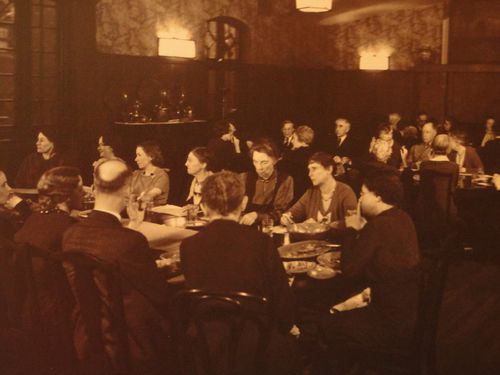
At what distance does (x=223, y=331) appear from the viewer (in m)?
2.98

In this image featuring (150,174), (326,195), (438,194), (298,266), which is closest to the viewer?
(298,266)

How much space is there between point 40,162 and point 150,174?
4.84ft

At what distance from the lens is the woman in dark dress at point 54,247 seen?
293 centimetres

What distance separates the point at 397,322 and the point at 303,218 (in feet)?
5.78

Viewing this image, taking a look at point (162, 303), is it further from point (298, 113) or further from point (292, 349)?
point (298, 113)

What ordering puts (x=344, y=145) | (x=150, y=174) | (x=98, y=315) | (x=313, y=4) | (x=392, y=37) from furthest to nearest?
1. (x=392, y=37)
2. (x=344, y=145)
3. (x=313, y=4)
4. (x=150, y=174)
5. (x=98, y=315)

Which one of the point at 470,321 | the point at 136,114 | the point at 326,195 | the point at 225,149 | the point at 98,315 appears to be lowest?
the point at 470,321

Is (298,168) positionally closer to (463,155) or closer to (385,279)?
(463,155)

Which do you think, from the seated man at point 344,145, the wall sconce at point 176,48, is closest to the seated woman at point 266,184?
the seated man at point 344,145

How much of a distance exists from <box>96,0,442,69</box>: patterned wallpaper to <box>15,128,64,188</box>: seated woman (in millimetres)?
2530

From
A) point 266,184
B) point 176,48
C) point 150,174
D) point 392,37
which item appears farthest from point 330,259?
point 392,37

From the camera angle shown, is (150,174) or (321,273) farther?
(150,174)

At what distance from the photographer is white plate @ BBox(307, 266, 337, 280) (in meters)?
3.27

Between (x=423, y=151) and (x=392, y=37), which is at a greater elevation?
(x=392, y=37)
